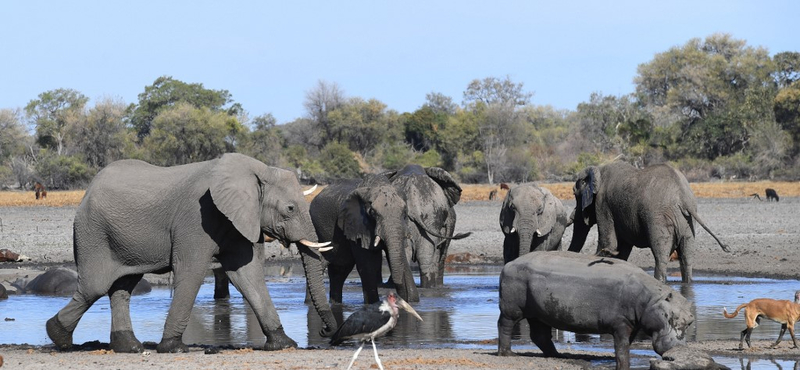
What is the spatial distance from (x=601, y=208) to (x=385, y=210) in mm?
3946

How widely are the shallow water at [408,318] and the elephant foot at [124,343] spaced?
1435 millimetres

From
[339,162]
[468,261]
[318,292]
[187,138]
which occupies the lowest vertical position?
[468,261]

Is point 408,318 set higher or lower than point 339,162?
lower

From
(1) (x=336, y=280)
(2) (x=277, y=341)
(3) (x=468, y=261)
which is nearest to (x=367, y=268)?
(1) (x=336, y=280)

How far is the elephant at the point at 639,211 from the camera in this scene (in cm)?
1692

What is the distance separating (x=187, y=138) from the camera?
7069 centimetres

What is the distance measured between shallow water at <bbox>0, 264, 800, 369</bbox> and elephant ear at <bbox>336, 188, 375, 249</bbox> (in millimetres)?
1017

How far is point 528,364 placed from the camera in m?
10.4

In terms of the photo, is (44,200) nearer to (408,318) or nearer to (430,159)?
(430,159)

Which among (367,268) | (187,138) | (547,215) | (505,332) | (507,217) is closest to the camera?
(505,332)

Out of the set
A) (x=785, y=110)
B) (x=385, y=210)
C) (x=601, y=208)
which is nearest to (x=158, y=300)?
(x=385, y=210)

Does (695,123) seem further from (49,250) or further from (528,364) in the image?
(528,364)

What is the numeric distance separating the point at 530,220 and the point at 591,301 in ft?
24.7

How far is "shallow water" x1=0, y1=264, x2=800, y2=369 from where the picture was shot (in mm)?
12852
